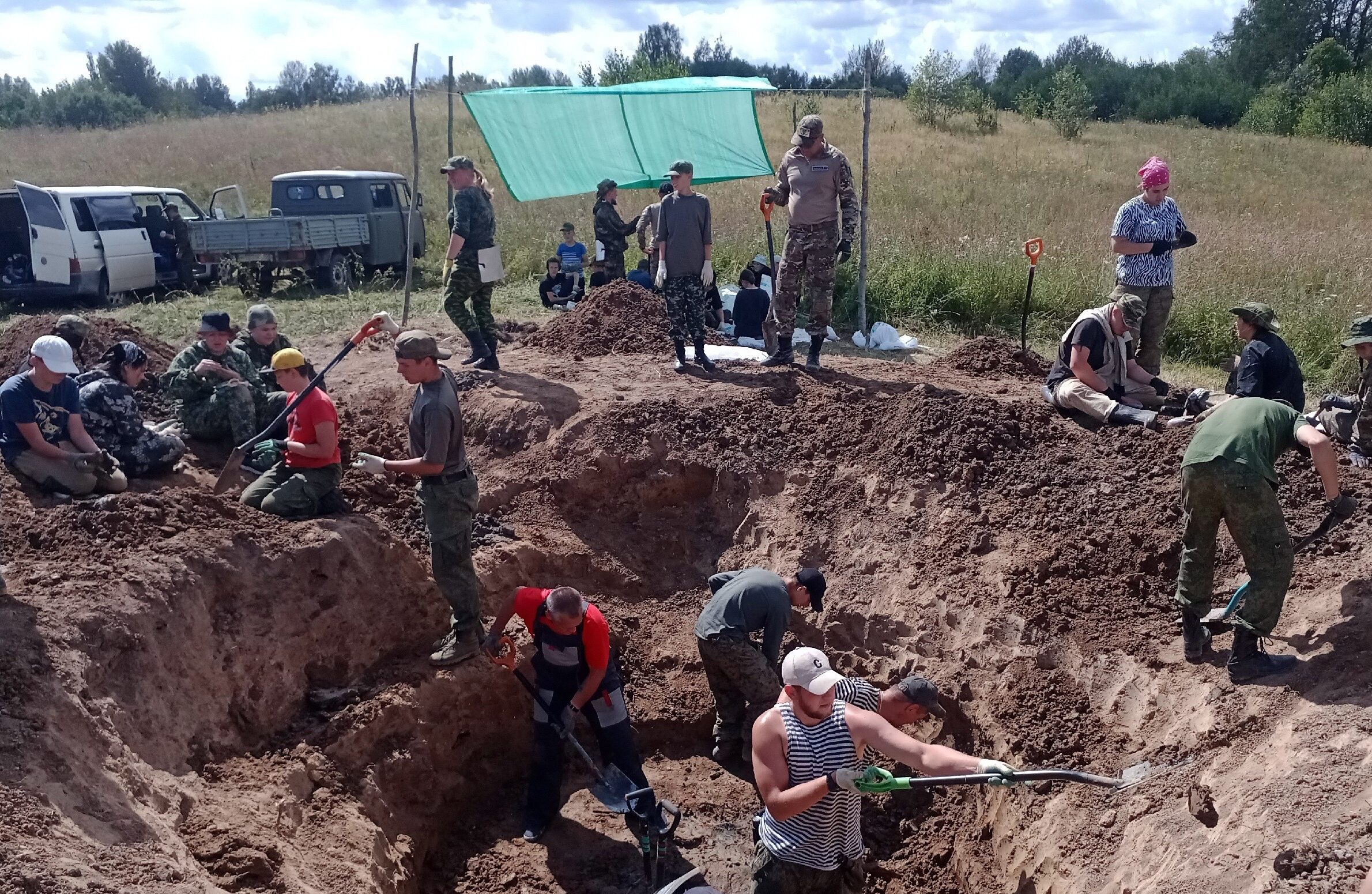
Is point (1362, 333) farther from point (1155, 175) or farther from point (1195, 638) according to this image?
point (1195, 638)

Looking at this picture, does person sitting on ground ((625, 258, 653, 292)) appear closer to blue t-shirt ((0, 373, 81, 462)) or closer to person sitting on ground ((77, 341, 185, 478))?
person sitting on ground ((77, 341, 185, 478))

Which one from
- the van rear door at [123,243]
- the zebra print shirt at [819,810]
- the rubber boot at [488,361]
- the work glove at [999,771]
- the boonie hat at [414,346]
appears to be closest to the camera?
the work glove at [999,771]

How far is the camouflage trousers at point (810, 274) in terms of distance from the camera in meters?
8.19

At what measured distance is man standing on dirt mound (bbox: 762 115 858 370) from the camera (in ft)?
26.2

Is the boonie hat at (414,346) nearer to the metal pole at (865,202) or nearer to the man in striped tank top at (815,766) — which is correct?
the man in striped tank top at (815,766)

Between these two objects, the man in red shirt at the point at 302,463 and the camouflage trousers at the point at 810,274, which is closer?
the man in red shirt at the point at 302,463

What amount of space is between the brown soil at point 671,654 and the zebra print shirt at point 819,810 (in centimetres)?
111

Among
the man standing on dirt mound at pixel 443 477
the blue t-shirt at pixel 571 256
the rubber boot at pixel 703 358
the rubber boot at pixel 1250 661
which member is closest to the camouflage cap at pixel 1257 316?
the rubber boot at pixel 1250 661

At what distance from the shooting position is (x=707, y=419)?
7746 millimetres

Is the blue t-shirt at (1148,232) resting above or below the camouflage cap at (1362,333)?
above

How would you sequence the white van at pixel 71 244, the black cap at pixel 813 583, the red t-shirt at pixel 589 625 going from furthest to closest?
the white van at pixel 71 244, the black cap at pixel 813 583, the red t-shirt at pixel 589 625

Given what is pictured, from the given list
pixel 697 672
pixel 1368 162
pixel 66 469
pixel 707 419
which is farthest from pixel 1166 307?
pixel 1368 162

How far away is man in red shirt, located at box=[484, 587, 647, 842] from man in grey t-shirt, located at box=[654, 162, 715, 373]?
3418 mm

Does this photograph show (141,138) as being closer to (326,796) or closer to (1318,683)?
(326,796)
